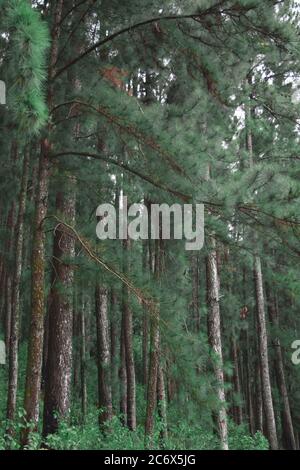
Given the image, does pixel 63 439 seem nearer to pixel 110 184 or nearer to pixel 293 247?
pixel 293 247

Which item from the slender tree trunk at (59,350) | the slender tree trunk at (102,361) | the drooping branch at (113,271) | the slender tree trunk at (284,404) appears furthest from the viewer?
the slender tree trunk at (284,404)

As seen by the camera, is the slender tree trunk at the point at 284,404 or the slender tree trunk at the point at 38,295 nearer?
the slender tree trunk at the point at 38,295

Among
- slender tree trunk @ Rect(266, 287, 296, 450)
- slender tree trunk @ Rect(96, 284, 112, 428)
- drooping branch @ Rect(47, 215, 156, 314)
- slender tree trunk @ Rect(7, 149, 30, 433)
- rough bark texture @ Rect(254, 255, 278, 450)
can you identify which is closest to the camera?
drooping branch @ Rect(47, 215, 156, 314)

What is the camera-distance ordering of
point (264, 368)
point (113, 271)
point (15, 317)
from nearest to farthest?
1. point (113, 271)
2. point (15, 317)
3. point (264, 368)

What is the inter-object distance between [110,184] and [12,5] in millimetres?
4546

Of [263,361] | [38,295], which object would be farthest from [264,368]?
[38,295]

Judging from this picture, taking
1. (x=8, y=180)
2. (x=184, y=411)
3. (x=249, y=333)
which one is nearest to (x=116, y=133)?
(x=184, y=411)

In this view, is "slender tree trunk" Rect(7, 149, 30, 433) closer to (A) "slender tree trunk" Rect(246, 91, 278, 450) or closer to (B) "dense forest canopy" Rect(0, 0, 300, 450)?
(B) "dense forest canopy" Rect(0, 0, 300, 450)

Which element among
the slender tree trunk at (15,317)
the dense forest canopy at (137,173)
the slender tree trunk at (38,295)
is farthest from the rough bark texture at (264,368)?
the slender tree trunk at (38,295)

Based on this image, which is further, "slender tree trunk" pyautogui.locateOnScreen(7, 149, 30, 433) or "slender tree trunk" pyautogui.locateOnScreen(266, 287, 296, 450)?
"slender tree trunk" pyautogui.locateOnScreen(266, 287, 296, 450)

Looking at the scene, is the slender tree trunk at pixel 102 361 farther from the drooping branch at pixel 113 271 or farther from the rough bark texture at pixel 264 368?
the drooping branch at pixel 113 271

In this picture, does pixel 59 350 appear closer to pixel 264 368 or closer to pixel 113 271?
pixel 113 271

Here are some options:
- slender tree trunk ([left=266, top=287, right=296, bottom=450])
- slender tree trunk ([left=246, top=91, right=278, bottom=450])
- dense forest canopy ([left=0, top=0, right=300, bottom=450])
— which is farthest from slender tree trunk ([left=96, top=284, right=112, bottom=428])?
slender tree trunk ([left=266, top=287, right=296, bottom=450])
